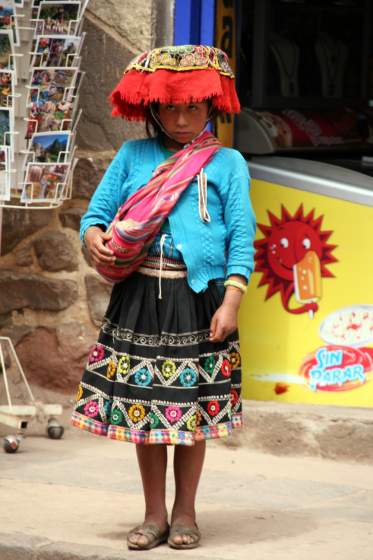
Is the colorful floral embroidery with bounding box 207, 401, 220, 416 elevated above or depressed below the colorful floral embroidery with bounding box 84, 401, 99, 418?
above

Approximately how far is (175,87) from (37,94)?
5.32 feet

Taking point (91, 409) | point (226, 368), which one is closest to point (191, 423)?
point (226, 368)

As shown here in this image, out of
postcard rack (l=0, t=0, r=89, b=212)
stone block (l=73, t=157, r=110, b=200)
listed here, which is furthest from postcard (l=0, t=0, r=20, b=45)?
stone block (l=73, t=157, r=110, b=200)

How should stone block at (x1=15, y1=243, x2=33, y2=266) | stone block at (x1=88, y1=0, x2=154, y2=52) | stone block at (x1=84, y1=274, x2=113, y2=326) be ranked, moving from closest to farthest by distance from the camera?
stone block at (x1=88, y1=0, x2=154, y2=52) < stone block at (x1=84, y1=274, x2=113, y2=326) < stone block at (x1=15, y1=243, x2=33, y2=266)

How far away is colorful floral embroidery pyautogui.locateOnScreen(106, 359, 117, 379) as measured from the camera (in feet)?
14.2

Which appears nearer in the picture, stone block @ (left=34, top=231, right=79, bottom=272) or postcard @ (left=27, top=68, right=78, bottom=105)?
postcard @ (left=27, top=68, right=78, bottom=105)

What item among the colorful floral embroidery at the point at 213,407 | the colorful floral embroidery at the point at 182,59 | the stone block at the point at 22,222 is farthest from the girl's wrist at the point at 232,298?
the stone block at the point at 22,222

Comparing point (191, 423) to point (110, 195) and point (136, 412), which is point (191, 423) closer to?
point (136, 412)

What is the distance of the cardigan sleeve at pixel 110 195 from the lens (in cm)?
437

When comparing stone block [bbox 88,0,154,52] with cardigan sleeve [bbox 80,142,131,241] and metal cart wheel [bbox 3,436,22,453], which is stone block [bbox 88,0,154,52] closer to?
cardigan sleeve [bbox 80,142,131,241]

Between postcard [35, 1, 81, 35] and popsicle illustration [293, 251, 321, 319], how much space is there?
1.41m

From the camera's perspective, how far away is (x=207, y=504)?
4.98m

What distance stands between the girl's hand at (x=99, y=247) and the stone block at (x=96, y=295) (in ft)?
5.98

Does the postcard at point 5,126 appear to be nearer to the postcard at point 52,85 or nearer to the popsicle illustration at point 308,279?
the postcard at point 52,85
